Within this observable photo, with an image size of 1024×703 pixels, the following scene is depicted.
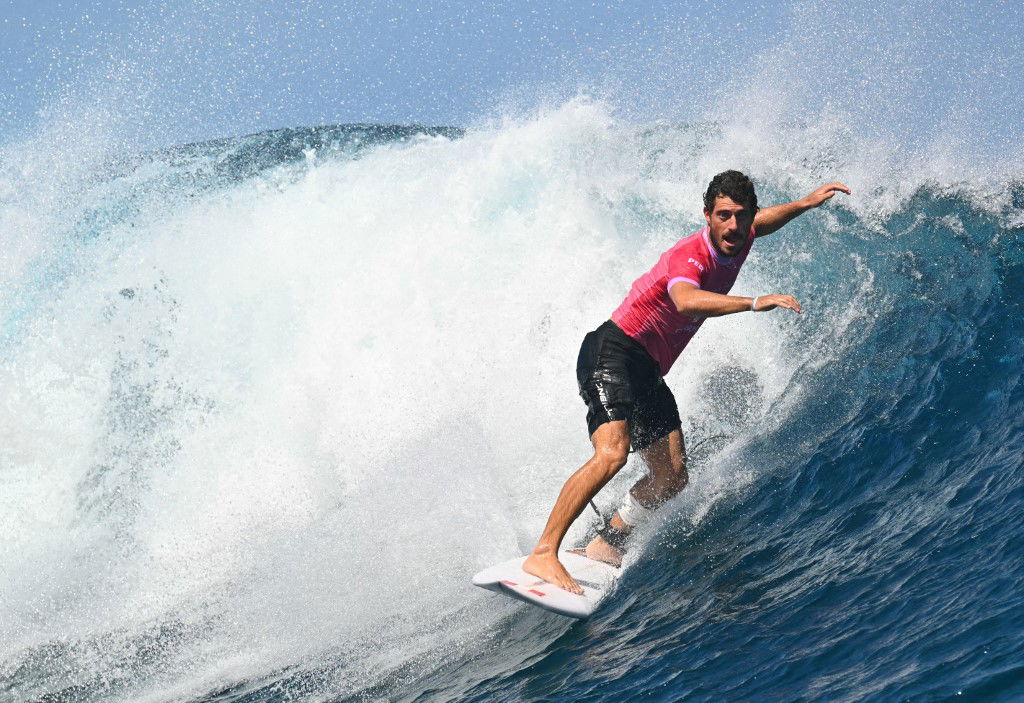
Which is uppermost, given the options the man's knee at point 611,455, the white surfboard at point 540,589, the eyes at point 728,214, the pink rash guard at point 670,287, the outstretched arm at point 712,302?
the eyes at point 728,214

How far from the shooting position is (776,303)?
12.4ft

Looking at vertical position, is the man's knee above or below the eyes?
below

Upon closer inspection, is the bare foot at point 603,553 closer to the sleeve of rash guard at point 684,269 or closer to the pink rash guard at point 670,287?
the pink rash guard at point 670,287

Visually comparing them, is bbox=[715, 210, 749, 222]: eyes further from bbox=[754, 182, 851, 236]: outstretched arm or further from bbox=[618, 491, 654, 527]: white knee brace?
bbox=[618, 491, 654, 527]: white knee brace

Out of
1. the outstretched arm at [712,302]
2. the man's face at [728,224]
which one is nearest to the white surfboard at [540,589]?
the outstretched arm at [712,302]

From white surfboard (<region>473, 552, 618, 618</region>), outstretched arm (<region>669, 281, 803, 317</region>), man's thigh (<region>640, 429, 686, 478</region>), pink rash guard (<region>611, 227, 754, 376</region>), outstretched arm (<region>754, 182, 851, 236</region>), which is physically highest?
outstretched arm (<region>754, 182, 851, 236</region>)

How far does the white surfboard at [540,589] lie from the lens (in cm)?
457

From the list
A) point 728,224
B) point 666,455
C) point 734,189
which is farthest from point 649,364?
point 734,189

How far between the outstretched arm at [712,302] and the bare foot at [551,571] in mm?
1408

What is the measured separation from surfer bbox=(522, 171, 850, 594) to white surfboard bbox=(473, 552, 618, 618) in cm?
7

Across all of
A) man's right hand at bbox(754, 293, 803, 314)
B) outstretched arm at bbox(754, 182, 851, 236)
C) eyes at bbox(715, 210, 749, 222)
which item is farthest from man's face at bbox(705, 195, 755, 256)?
man's right hand at bbox(754, 293, 803, 314)

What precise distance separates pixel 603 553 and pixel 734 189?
2112mm

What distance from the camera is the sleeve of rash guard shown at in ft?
15.6

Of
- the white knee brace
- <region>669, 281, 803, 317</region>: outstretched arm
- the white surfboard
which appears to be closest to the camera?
<region>669, 281, 803, 317</region>: outstretched arm
